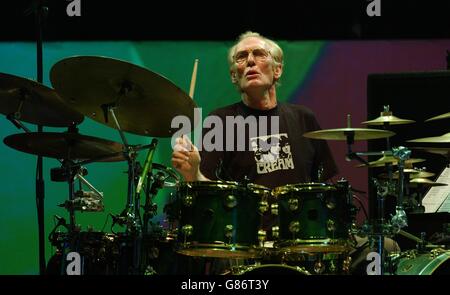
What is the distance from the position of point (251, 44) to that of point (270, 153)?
712 millimetres

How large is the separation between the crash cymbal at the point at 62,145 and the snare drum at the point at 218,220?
45 cm

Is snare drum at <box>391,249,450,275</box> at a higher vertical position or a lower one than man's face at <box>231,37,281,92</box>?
lower

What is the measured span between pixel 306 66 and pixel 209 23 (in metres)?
0.73

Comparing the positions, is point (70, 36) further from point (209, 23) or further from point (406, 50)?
point (406, 50)

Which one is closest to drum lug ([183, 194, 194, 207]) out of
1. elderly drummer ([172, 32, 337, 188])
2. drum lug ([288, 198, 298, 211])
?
drum lug ([288, 198, 298, 211])

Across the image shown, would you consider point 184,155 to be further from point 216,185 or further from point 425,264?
point 425,264

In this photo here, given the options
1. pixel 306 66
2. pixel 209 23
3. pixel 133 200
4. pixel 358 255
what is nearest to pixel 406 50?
pixel 306 66

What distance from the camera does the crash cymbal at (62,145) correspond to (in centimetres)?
354

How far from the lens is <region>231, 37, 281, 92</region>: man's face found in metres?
4.30

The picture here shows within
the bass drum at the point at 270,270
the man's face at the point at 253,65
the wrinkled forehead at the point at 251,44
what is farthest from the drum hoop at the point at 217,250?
the wrinkled forehead at the point at 251,44

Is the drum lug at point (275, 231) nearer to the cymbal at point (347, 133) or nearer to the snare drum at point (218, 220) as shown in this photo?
the snare drum at point (218, 220)

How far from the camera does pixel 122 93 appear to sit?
329cm

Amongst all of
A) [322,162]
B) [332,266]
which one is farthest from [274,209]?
[322,162]

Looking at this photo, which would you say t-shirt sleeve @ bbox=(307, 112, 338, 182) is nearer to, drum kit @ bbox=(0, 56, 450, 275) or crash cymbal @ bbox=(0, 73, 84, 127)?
drum kit @ bbox=(0, 56, 450, 275)
